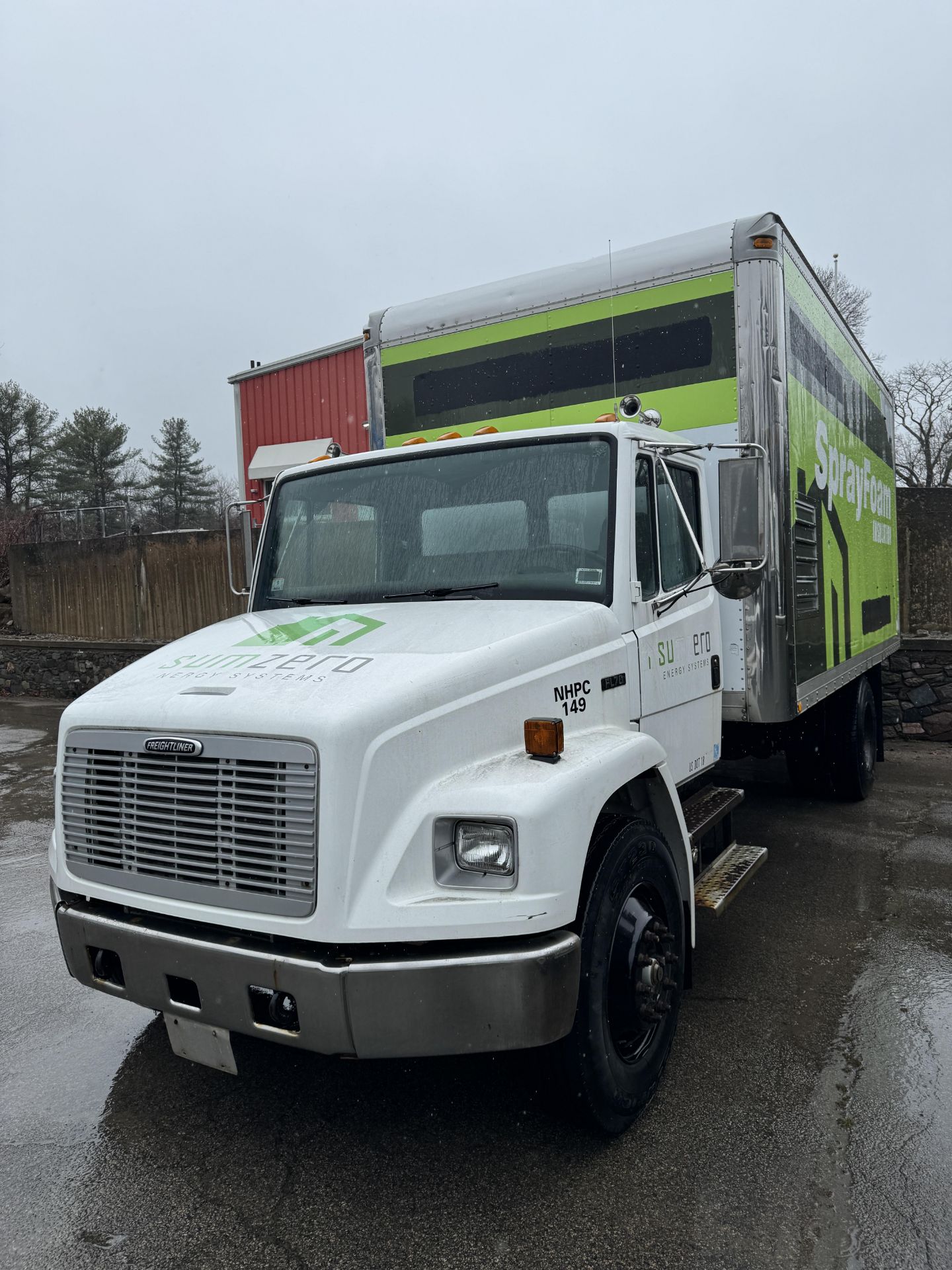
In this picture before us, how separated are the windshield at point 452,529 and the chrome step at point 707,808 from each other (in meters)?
1.25

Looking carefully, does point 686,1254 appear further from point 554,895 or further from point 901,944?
point 901,944

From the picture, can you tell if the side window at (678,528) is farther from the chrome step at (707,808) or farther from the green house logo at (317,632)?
the green house logo at (317,632)

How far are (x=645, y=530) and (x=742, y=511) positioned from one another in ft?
1.22

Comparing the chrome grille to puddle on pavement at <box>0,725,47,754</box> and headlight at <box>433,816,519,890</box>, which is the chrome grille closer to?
headlight at <box>433,816,519,890</box>

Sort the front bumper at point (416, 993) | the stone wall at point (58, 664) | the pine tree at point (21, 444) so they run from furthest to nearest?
the pine tree at point (21, 444)
the stone wall at point (58, 664)
the front bumper at point (416, 993)

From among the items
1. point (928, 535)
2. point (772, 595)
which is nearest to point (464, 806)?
point (772, 595)

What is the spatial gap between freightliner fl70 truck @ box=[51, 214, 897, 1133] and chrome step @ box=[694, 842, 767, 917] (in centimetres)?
3

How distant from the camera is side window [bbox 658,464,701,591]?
3941 mm

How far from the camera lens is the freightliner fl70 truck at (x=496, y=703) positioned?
262 cm

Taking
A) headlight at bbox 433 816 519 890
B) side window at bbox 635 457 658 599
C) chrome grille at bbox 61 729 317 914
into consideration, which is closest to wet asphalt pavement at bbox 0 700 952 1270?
headlight at bbox 433 816 519 890

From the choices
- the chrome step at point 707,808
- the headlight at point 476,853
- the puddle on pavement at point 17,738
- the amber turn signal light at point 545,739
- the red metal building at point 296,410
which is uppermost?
the red metal building at point 296,410

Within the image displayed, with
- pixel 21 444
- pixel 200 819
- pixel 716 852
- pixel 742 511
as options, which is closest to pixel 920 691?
pixel 716 852

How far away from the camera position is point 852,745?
24.4ft

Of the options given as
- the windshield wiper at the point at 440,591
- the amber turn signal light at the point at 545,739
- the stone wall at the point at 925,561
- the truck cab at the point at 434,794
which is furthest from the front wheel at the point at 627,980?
the stone wall at the point at 925,561
